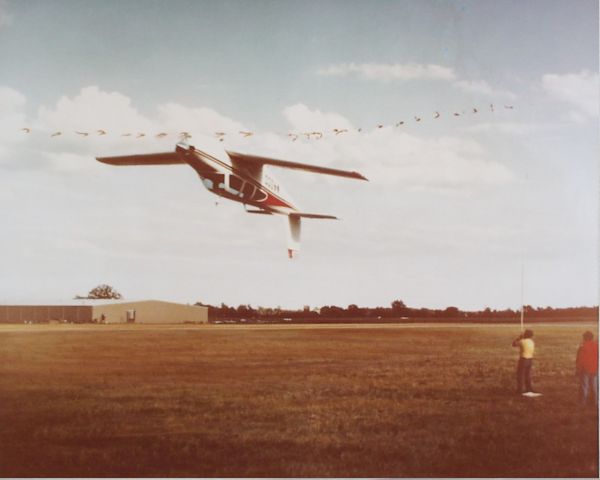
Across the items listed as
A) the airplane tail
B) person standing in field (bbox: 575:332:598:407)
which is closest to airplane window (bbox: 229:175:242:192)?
the airplane tail

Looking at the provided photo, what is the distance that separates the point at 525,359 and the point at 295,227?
3281 millimetres

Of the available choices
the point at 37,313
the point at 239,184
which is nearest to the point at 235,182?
the point at 239,184

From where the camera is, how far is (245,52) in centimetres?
779

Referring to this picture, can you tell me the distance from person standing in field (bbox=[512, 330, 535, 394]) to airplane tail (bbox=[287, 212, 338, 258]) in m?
2.73

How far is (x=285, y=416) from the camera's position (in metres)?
6.71

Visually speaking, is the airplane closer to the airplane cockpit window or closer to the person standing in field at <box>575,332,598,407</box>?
the airplane cockpit window

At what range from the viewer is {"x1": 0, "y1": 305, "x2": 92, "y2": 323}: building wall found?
9883 millimetres

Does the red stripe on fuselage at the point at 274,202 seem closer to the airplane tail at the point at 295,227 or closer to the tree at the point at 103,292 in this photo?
the airplane tail at the point at 295,227

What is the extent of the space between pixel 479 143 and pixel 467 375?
3.07 meters

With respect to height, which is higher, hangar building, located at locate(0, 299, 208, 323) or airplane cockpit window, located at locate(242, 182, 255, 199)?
airplane cockpit window, located at locate(242, 182, 255, 199)

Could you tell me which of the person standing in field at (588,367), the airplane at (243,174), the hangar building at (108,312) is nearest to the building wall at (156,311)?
the hangar building at (108,312)

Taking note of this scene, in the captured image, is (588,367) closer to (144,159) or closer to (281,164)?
(281,164)

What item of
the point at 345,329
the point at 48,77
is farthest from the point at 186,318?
the point at 48,77

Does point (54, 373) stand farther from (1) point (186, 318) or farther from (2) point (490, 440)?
(2) point (490, 440)
